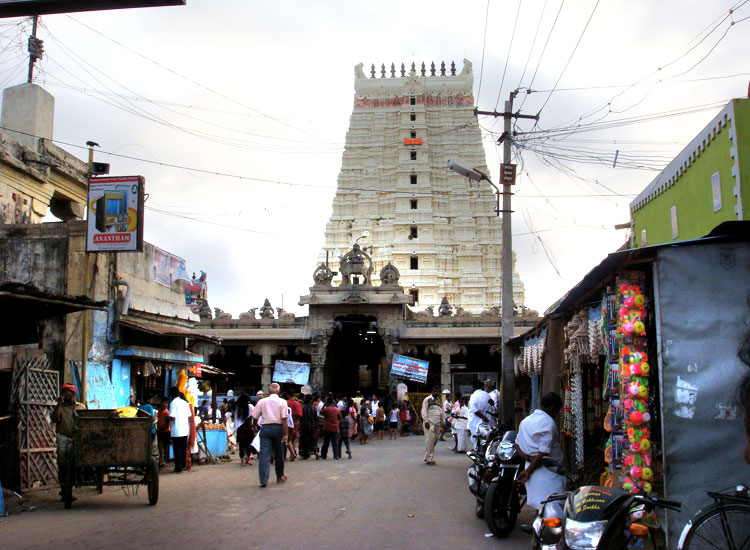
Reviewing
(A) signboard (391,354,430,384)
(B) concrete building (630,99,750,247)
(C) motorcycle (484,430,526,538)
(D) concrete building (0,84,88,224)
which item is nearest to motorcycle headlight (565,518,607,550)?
(C) motorcycle (484,430,526,538)

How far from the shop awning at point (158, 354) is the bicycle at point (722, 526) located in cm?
1318

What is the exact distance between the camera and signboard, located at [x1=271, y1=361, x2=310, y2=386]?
35719mm

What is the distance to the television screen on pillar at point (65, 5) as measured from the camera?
5613 mm

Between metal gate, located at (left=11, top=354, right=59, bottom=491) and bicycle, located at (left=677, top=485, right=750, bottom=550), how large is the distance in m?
9.17

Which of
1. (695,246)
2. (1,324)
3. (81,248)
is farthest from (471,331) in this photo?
(695,246)

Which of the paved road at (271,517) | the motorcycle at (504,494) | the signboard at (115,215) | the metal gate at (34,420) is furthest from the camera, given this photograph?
the signboard at (115,215)

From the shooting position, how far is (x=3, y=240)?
14852mm

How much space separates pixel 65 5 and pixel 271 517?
5.98 metres

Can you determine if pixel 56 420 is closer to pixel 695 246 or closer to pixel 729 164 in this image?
pixel 695 246

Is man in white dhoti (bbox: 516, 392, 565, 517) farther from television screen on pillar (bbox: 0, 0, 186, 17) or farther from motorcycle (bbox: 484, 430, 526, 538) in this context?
television screen on pillar (bbox: 0, 0, 186, 17)

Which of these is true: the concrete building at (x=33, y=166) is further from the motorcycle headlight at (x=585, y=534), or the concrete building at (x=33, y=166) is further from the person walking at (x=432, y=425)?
the motorcycle headlight at (x=585, y=534)

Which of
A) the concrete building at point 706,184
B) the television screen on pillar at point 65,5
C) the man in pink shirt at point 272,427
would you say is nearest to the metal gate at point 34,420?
the man in pink shirt at point 272,427

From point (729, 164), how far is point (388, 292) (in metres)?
27.8

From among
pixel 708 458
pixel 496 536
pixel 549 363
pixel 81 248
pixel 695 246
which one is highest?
Result: pixel 81 248
